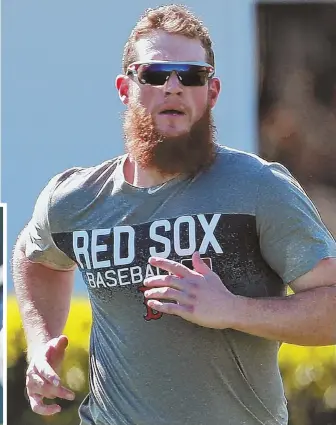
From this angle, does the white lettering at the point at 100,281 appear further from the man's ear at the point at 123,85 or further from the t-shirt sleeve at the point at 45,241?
the man's ear at the point at 123,85

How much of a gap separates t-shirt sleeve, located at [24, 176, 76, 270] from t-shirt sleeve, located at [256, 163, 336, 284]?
0.67 meters

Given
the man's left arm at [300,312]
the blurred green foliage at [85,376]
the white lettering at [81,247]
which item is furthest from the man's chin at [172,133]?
the blurred green foliage at [85,376]

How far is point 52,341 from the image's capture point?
2764 mm

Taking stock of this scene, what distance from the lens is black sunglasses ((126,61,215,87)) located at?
107 inches

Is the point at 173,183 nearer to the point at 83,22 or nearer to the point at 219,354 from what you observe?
the point at 219,354

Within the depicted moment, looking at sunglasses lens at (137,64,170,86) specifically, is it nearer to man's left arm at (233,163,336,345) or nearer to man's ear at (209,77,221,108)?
man's ear at (209,77,221,108)

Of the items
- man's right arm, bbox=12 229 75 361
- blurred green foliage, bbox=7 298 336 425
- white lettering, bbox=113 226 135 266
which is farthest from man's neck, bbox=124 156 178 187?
blurred green foliage, bbox=7 298 336 425

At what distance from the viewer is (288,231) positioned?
8.07 ft

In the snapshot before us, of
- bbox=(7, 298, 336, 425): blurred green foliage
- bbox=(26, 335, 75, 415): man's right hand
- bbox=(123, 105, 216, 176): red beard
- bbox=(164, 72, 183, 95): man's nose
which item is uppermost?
bbox=(164, 72, 183, 95): man's nose

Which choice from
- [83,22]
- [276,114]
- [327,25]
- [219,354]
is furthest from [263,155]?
[219,354]

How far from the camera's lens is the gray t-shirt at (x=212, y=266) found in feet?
8.20

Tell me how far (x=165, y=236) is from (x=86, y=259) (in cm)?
26

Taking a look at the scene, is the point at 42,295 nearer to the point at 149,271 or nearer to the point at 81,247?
the point at 81,247

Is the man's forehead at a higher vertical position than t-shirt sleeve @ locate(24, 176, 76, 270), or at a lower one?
higher
